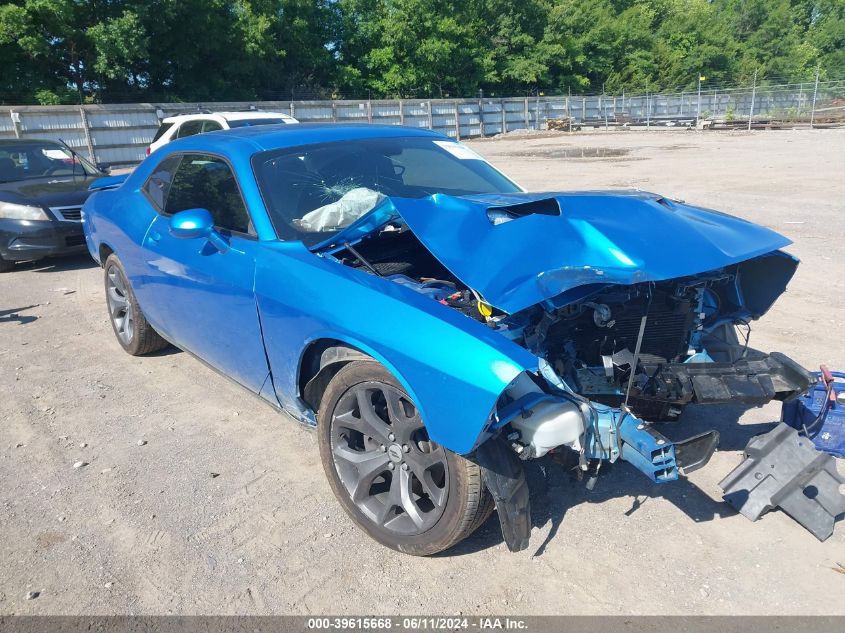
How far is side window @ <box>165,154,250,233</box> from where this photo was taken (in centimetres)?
351

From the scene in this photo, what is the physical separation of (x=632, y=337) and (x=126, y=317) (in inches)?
152

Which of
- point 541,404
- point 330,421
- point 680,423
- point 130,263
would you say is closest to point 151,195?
point 130,263

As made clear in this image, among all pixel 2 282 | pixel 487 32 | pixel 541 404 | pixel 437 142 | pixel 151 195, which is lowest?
pixel 2 282

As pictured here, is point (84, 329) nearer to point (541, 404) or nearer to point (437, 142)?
point (437, 142)

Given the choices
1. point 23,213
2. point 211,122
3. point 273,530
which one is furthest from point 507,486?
point 211,122

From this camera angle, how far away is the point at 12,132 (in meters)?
18.8

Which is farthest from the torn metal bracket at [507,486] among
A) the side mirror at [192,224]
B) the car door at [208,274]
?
the side mirror at [192,224]

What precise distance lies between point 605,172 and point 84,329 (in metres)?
12.5

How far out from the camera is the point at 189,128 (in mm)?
13219

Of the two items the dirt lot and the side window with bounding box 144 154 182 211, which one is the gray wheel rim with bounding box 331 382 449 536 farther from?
the side window with bounding box 144 154 182 211

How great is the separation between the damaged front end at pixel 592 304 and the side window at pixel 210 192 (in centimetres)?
72

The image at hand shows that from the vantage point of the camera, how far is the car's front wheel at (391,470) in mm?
2459

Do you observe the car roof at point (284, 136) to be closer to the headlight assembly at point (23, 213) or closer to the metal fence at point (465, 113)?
the headlight assembly at point (23, 213)

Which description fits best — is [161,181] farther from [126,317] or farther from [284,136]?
[126,317]
